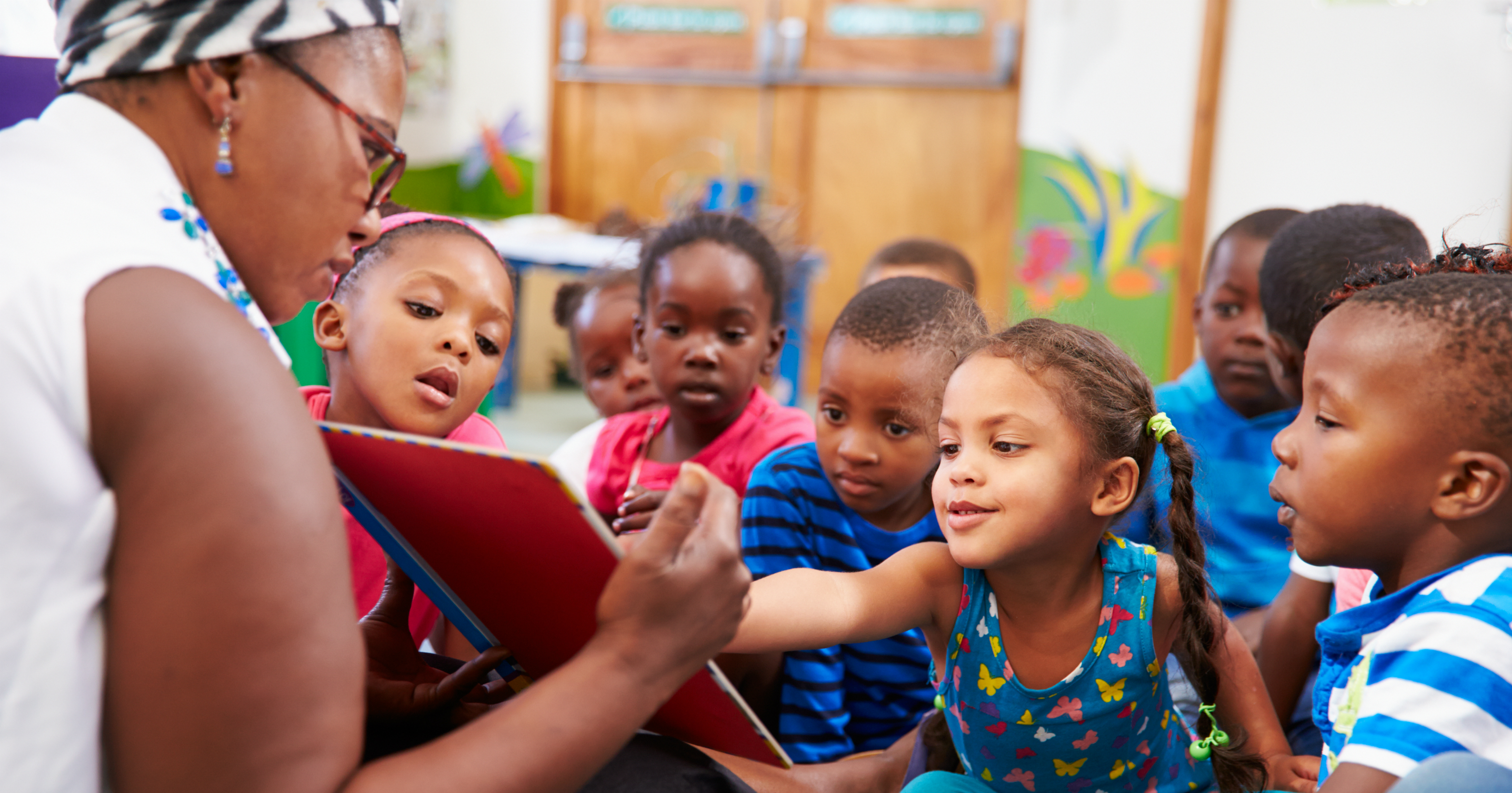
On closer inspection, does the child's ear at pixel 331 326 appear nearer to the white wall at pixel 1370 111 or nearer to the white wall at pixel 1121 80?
the white wall at pixel 1370 111

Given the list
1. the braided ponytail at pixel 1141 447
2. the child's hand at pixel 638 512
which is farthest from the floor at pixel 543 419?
the braided ponytail at pixel 1141 447

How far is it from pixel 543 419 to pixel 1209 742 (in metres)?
4.24

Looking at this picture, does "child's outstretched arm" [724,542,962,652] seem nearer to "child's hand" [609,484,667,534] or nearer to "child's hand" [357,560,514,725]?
"child's hand" [357,560,514,725]

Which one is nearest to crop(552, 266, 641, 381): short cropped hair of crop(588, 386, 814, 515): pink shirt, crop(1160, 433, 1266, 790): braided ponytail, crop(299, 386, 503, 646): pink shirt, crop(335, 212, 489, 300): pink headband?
crop(588, 386, 814, 515): pink shirt

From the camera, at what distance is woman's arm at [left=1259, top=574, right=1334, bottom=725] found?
156 centimetres

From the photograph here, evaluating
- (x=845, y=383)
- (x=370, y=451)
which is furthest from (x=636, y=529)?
(x=370, y=451)

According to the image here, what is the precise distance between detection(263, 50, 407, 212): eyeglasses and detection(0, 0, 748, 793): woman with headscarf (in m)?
0.03

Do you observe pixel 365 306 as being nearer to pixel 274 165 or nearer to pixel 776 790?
pixel 274 165

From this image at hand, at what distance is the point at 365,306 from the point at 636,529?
53 cm

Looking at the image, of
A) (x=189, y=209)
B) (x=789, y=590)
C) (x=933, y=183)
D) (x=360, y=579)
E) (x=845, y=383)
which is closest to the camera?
(x=189, y=209)

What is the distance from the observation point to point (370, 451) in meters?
0.85

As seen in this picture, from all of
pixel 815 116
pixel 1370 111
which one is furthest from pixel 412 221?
pixel 815 116

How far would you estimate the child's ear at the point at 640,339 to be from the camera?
2201mm

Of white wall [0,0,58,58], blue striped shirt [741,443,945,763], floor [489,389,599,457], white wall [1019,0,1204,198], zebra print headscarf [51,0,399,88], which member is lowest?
floor [489,389,599,457]
